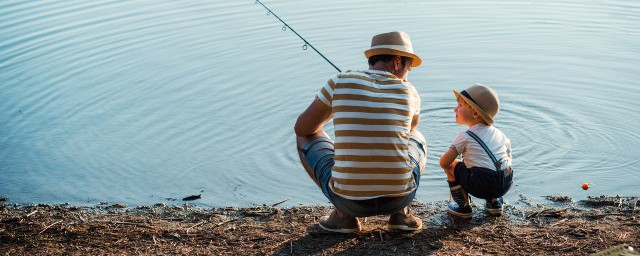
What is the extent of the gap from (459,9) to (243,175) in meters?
5.39

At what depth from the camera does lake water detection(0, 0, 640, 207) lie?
5578 mm

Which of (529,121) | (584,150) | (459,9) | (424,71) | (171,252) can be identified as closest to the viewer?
(171,252)

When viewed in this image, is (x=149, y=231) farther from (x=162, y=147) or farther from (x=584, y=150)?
(x=584, y=150)

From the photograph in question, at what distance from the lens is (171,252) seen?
4113 mm

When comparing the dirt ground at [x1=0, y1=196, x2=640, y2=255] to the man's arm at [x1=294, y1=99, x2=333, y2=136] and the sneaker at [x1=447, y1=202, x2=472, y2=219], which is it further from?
the man's arm at [x1=294, y1=99, x2=333, y2=136]

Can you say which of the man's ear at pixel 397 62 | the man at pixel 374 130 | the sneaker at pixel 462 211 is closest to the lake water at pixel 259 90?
the sneaker at pixel 462 211

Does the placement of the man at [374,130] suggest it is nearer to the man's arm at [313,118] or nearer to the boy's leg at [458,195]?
the man's arm at [313,118]

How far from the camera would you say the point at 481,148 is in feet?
13.6

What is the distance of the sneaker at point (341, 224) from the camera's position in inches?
162

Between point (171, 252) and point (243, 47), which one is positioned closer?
point (171, 252)

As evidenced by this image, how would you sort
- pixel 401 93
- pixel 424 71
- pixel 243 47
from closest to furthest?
pixel 401 93 → pixel 424 71 → pixel 243 47

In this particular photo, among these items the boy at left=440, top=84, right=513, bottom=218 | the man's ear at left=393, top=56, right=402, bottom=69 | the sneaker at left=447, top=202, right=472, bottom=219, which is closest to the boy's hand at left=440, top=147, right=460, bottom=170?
the boy at left=440, top=84, right=513, bottom=218

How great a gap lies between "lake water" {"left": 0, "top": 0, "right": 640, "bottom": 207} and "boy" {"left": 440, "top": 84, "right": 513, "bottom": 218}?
866 millimetres

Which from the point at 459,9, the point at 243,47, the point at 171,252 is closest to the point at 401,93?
the point at 171,252
